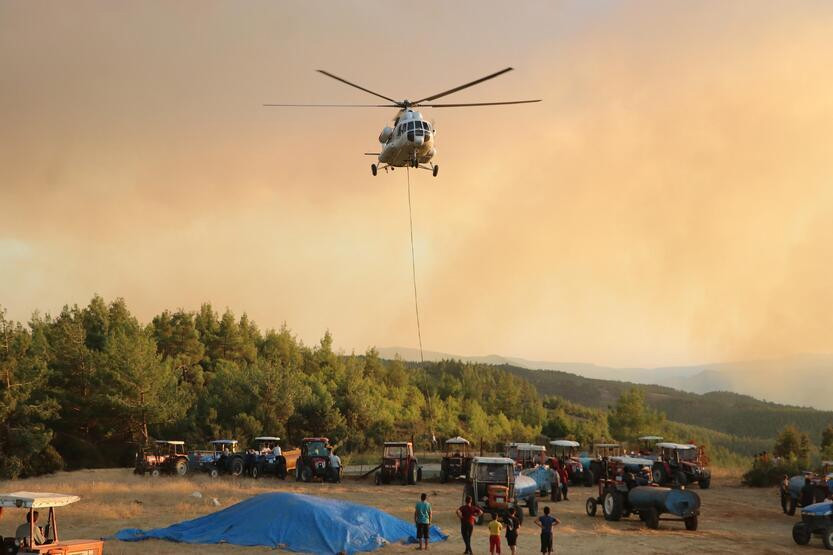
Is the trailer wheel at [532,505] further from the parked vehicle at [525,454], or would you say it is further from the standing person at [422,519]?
the parked vehicle at [525,454]

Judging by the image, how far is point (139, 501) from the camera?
85.8ft

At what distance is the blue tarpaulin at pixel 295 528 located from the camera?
58.8 ft

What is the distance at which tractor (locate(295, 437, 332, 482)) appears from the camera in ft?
114

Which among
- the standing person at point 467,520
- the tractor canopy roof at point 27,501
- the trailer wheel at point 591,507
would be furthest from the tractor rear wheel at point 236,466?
the tractor canopy roof at point 27,501

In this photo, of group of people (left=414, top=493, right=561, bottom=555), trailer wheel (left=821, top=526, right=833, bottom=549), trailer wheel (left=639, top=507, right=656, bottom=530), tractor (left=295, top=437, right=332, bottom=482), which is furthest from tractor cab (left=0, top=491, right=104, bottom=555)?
tractor (left=295, top=437, right=332, bottom=482)

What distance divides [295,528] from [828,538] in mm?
13365

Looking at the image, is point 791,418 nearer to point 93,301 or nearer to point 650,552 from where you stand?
point 93,301

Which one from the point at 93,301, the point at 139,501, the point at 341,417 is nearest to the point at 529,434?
the point at 341,417

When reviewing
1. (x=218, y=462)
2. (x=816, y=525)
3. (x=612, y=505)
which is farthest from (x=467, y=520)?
(x=218, y=462)

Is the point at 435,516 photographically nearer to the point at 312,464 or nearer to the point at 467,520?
the point at 467,520

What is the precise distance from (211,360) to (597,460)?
145ft

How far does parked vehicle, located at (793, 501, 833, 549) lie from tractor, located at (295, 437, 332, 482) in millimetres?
19719

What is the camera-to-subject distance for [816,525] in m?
20.6

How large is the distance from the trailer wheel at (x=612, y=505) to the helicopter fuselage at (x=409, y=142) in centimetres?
1211
